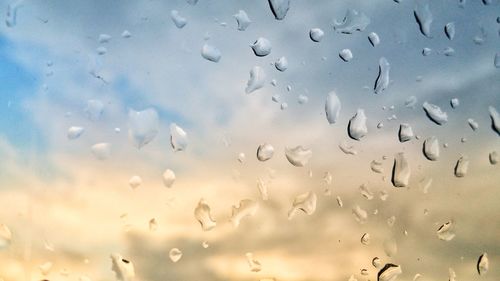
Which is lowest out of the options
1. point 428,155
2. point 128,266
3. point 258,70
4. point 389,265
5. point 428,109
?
point 389,265

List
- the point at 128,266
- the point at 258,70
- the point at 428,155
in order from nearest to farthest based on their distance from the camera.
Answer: the point at 128,266, the point at 258,70, the point at 428,155

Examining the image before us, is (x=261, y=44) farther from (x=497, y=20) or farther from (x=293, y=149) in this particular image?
(x=497, y=20)

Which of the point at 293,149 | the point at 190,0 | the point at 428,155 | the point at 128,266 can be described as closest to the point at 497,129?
the point at 428,155

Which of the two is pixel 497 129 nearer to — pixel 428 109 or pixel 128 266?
pixel 428 109

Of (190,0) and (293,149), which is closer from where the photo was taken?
(190,0)

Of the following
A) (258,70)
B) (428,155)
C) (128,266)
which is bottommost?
(128,266)

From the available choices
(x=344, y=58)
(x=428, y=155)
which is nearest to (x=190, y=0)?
(x=344, y=58)

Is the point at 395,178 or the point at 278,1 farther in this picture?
the point at 395,178

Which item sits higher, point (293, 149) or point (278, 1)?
point (278, 1)

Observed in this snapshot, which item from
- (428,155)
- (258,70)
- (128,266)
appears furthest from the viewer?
(428,155)
